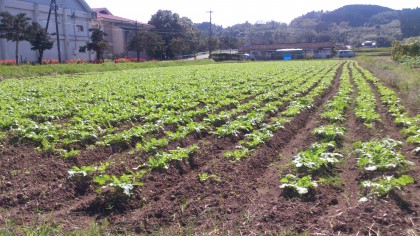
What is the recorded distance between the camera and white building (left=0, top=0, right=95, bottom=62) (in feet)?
152

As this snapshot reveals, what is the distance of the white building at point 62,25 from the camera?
152 feet

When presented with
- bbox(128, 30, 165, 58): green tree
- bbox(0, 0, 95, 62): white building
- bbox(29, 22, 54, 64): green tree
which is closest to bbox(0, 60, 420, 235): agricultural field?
bbox(29, 22, 54, 64): green tree

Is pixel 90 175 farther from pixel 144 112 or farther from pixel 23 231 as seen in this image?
pixel 144 112

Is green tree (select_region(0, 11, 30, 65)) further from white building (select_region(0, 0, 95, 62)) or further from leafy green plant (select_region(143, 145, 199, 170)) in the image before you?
leafy green plant (select_region(143, 145, 199, 170))

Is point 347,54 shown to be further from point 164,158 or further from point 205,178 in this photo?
point 205,178

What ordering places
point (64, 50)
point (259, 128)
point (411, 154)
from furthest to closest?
point (64, 50) < point (259, 128) < point (411, 154)

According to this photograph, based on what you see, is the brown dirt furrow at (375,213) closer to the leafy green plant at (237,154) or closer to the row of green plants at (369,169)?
the row of green plants at (369,169)

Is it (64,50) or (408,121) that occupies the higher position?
(64,50)

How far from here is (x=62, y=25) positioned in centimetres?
5412

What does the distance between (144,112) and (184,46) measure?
62.6 meters

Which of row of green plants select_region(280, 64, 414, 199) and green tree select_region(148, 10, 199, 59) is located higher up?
green tree select_region(148, 10, 199, 59)

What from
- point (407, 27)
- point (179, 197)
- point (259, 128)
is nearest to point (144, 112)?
point (259, 128)

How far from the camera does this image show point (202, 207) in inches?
196

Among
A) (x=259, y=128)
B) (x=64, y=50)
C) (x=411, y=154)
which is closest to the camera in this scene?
(x=411, y=154)
